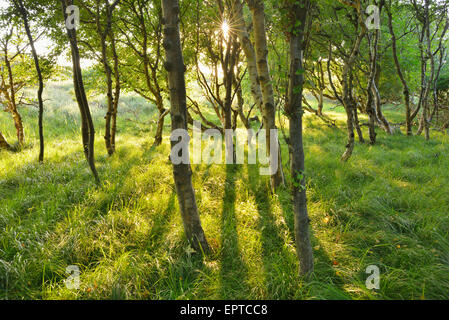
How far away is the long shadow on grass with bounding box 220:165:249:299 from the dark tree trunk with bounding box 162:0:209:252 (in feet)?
0.98

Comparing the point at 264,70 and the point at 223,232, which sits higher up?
the point at 264,70

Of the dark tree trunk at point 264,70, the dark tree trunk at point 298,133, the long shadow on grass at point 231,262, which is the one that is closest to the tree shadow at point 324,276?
the dark tree trunk at point 298,133

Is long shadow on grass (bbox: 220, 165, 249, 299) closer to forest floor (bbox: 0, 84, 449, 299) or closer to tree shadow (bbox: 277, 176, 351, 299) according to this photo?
forest floor (bbox: 0, 84, 449, 299)

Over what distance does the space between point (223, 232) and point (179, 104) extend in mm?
1930

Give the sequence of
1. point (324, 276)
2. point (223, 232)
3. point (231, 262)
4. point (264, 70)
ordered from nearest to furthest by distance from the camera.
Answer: point (324, 276) → point (231, 262) → point (223, 232) → point (264, 70)

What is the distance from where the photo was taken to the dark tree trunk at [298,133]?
181 cm

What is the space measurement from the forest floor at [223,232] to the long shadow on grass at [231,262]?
14 millimetres

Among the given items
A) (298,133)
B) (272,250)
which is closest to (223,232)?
(272,250)

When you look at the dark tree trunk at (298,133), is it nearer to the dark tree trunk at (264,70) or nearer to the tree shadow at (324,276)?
the tree shadow at (324,276)

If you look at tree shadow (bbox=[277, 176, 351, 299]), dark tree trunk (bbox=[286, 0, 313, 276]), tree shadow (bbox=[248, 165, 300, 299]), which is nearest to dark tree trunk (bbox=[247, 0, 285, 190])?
tree shadow (bbox=[248, 165, 300, 299])

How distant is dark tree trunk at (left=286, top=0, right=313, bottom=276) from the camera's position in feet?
5.93

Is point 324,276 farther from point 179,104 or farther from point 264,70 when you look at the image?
point 264,70

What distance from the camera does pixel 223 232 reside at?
10.1ft
